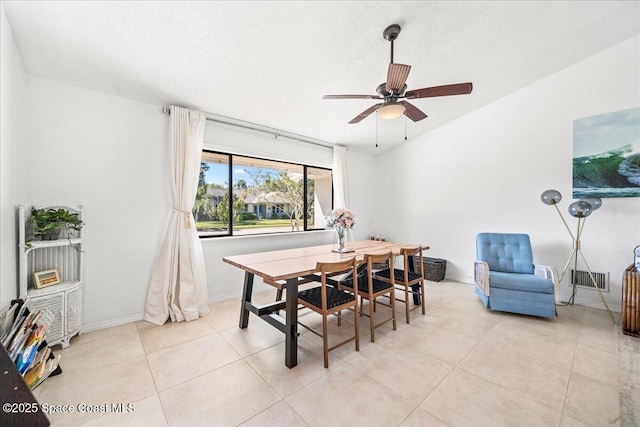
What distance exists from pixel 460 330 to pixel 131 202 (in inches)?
155

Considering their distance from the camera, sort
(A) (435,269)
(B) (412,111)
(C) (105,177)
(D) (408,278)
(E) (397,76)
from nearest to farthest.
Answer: (E) (397,76) → (B) (412,111) → (C) (105,177) → (D) (408,278) → (A) (435,269)

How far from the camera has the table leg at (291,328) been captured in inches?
82.3

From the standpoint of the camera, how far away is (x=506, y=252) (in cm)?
356

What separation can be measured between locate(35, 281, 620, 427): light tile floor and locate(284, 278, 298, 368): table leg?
10cm

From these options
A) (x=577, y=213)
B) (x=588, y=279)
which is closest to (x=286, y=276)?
(x=577, y=213)

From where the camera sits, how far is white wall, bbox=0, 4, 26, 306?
1.71m

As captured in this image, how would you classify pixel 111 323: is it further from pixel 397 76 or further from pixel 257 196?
pixel 397 76

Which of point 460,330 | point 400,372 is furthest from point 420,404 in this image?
point 460,330

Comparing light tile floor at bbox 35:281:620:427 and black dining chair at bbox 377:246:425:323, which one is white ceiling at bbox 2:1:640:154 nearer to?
black dining chair at bbox 377:246:425:323

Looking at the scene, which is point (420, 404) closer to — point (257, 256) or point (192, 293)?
point (257, 256)

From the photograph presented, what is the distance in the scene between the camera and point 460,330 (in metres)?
2.73

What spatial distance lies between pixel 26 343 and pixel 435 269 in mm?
4965

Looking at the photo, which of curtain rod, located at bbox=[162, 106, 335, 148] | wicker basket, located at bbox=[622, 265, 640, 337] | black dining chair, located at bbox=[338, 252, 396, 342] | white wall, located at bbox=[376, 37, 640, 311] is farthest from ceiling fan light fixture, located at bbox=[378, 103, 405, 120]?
wicker basket, located at bbox=[622, 265, 640, 337]

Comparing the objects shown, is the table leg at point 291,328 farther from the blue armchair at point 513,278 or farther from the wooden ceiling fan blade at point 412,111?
the blue armchair at point 513,278
